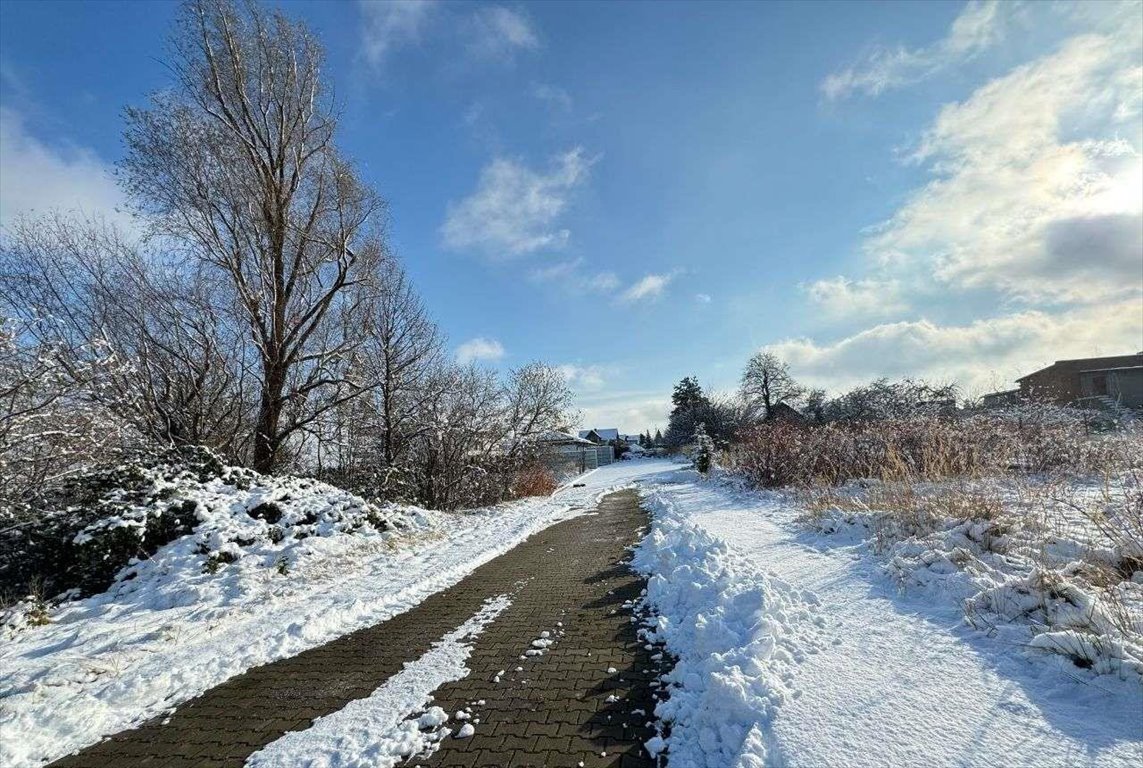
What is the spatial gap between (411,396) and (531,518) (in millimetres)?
6232

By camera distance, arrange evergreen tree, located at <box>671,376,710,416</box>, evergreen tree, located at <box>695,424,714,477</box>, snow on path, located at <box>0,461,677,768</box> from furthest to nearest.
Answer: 1. evergreen tree, located at <box>671,376,710,416</box>
2. evergreen tree, located at <box>695,424,714,477</box>
3. snow on path, located at <box>0,461,677,768</box>

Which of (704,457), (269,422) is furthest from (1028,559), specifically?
(704,457)

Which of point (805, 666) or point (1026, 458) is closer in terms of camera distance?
point (805, 666)

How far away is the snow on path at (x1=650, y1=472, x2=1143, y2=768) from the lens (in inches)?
99.1

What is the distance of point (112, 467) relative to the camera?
8.83m

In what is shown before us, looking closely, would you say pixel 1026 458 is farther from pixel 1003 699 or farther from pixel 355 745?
pixel 355 745

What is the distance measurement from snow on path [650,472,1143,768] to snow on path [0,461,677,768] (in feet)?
14.5

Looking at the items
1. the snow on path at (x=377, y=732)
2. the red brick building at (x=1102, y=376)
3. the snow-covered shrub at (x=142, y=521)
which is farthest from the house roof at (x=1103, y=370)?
the snow on path at (x=377, y=732)

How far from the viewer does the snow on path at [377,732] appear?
125 inches

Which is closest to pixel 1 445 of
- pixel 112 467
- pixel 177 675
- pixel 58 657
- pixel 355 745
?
pixel 112 467

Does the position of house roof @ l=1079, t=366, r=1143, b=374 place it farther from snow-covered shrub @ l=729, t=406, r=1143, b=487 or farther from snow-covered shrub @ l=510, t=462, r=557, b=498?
snow-covered shrub @ l=510, t=462, r=557, b=498

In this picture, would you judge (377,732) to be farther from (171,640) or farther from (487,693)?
(171,640)

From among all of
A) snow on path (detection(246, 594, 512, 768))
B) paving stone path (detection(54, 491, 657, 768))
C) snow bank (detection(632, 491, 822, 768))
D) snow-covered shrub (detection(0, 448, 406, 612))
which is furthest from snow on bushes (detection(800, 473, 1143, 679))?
snow-covered shrub (detection(0, 448, 406, 612))

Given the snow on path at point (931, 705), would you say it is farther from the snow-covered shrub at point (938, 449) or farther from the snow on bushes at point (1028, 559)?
the snow-covered shrub at point (938, 449)
